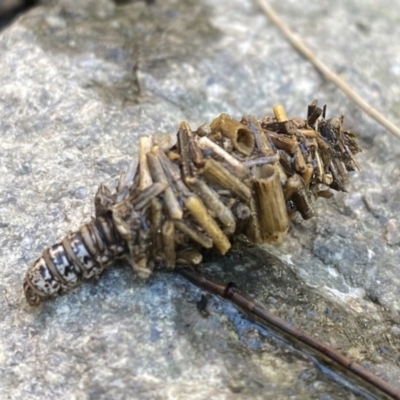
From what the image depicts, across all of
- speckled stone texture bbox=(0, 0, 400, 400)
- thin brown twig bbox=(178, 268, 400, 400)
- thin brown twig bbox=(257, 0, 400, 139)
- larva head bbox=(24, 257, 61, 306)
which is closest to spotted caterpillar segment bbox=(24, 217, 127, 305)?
larva head bbox=(24, 257, 61, 306)

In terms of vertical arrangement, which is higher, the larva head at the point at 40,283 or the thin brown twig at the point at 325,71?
the larva head at the point at 40,283

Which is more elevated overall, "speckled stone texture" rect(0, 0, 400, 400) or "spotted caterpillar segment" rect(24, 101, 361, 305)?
"spotted caterpillar segment" rect(24, 101, 361, 305)

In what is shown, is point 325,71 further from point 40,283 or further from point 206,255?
point 40,283

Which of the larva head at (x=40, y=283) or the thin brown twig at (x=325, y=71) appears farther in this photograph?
the thin brown twig at (x=325, y=71)

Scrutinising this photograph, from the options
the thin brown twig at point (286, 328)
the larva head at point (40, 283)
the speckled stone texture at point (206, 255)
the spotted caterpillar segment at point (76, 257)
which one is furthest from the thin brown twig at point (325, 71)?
the larva head at point (40, 283)

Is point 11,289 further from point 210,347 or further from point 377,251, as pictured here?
point 377,251

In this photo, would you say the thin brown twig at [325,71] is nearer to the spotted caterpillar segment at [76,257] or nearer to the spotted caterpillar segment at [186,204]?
the spotted caterpillar segment at [186,204]

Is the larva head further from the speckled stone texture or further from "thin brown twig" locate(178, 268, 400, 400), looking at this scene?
"thin brown twig" locate(178, 268, 400, 400)

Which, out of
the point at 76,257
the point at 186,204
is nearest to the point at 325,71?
the point at 186,204
